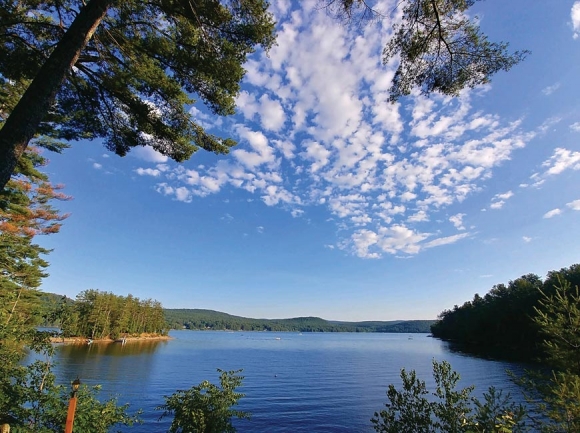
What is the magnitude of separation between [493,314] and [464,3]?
7970 cm

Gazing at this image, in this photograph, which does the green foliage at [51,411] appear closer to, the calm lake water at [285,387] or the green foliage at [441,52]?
the calm lake water at [285,387]

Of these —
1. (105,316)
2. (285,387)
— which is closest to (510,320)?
(285,387)

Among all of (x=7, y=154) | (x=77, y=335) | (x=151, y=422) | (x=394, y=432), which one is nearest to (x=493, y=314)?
(x=151, y=422)

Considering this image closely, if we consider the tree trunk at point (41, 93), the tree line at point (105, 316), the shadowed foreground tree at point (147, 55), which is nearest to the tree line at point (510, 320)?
the shadowed foreground tree at point (147, 55)

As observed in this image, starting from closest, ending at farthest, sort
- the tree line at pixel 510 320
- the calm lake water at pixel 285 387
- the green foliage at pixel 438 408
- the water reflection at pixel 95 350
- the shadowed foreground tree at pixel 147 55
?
1. the green foliage at pixel 438 408
2. the shadowed foreground tree at pixel 147 55
3. the calm lake water at pixel 285 387
4. the water reflection at pixel 95 350
5. the tree line at pixel 510 320

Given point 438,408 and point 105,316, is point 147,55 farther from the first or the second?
point 105,316

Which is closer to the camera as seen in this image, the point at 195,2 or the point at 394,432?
the point at 394,432

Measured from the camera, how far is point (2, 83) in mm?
9812

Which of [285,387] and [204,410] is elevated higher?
[204,410]

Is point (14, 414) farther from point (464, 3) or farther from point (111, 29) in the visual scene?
point (464, 3)

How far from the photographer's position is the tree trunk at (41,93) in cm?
416

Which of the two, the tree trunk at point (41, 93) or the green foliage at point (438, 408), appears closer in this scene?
the tree trunk at point (41, 93)

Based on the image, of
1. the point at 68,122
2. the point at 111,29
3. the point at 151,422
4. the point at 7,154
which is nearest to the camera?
the point at 7,154

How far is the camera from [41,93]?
4.47 m
